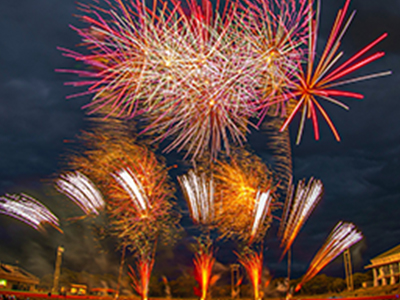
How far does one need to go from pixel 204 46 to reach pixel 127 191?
15.0 meters

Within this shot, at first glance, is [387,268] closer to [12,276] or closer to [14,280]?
[14,280]

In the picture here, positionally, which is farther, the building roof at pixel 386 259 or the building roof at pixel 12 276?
the building roof at pixel 386 259

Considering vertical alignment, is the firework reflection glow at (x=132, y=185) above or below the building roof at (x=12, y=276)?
above

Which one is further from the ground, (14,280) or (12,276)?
(12,276)

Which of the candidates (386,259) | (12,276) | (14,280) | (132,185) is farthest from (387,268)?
(12,276)

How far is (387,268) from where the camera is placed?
193 ft

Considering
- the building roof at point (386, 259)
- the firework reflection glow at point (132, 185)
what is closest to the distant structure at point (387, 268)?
the building roof at point (386, 259)

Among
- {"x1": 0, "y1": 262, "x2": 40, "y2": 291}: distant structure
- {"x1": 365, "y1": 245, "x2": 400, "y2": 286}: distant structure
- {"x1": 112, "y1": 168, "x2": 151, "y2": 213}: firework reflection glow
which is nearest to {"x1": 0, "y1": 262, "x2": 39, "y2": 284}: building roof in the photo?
{"x1": 0, "y1": 262, "x2": 40, "y2": 291}: distant structure

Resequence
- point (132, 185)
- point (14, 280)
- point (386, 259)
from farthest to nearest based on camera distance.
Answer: point (386, 259)
point (14, 280)
point (132, 185)

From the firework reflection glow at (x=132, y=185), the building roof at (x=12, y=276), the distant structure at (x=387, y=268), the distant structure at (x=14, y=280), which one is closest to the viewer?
the firework reflection glow at (x=132, y=185)

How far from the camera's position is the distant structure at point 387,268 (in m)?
55.4

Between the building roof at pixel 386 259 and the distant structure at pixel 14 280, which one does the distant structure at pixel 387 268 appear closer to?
the building roof at pixel 386 259

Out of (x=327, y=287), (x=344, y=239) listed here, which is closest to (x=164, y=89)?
(x=344, y=239)

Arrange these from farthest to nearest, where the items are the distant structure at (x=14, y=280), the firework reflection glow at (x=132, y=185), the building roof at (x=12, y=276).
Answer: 1. the building roof at (x=12, y=276)
2. the distant structure at (x=14, y=280)
3. the firework reflection glow at (x=132, y=185)
